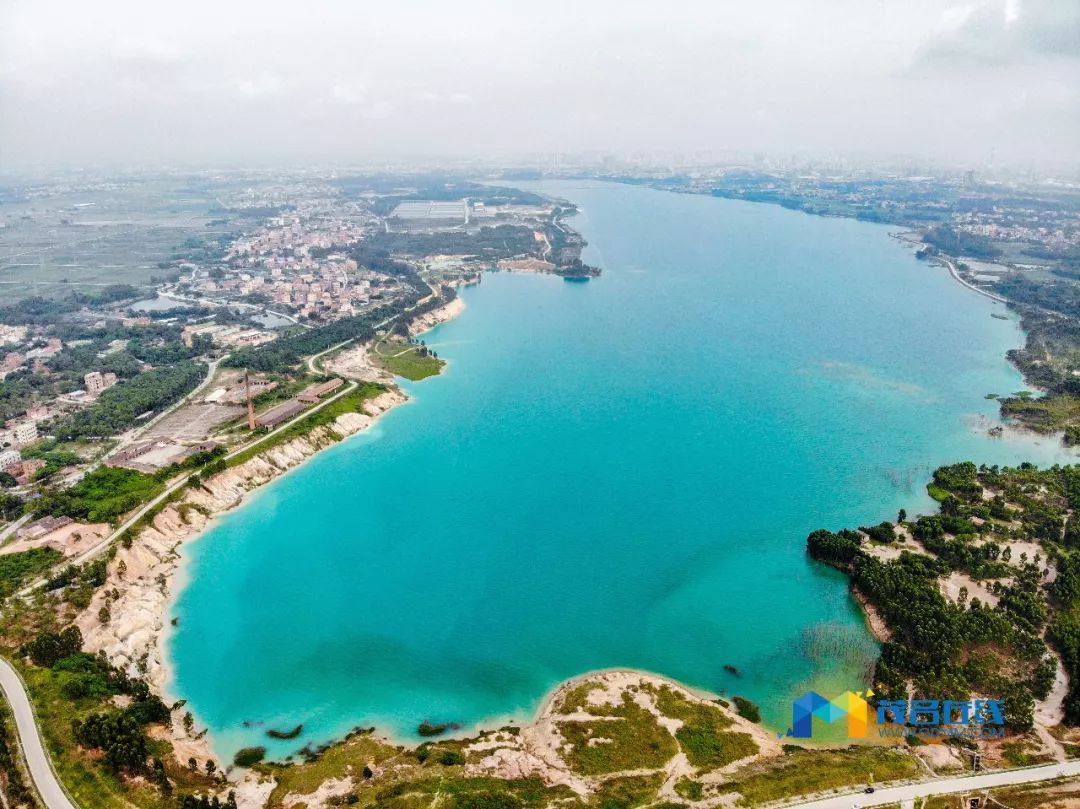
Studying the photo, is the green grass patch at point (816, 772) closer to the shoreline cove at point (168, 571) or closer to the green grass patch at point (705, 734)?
the green grass patch at point (705, 734)

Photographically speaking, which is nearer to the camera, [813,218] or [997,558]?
[997,558]

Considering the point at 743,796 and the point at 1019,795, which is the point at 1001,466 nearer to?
the point at 1019,795

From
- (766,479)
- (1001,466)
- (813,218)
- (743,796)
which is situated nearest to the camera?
(743,796)

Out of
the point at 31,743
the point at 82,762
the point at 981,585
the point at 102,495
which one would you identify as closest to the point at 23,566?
the point at 102,495

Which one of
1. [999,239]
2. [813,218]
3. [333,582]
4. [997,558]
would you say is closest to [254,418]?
[333,582]

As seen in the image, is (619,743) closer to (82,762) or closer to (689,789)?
(689,789)

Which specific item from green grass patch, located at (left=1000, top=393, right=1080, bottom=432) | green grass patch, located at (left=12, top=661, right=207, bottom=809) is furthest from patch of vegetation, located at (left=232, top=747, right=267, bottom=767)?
green grass patch, located at (left=1000, top=393, right=1080, bottom=432)
